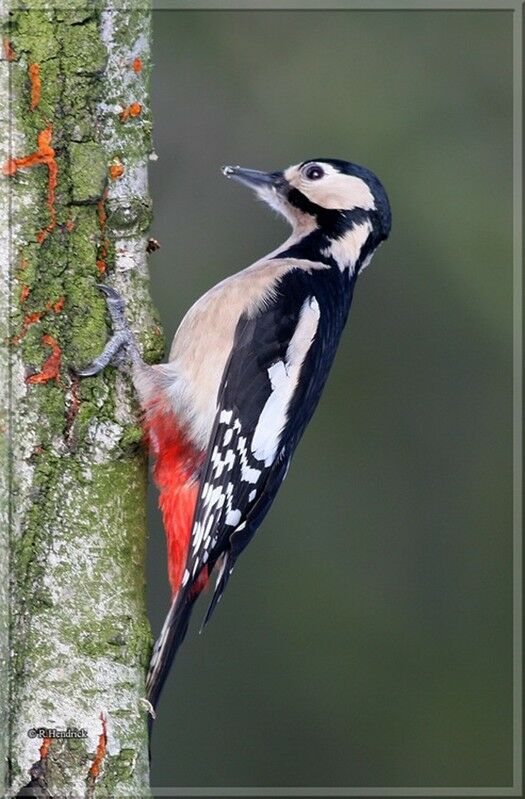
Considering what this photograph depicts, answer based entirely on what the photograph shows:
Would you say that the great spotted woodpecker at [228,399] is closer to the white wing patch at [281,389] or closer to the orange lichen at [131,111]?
the white wing patch at [281,389]

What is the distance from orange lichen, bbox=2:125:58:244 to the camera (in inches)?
88.5

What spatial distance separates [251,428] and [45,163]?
28.7 inches

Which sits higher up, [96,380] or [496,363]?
[96,380]

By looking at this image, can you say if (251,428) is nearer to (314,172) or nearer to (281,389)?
(281,389)

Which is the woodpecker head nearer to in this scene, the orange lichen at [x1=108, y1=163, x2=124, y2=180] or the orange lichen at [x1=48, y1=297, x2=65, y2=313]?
the orange lichen at [x1=108, y1=163, x2=124, y2=180]

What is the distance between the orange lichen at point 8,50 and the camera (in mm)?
2240

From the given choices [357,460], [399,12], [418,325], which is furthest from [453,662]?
[399,12]

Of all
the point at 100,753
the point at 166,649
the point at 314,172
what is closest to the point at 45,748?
the point at 100,753

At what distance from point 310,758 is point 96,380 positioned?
285 cm

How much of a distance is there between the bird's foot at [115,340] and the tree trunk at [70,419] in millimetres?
14

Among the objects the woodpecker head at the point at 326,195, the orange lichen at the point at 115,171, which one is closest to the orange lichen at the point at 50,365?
the orange lichen at the point at 115,171

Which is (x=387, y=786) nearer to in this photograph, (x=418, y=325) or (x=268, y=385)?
(x=418, y=325)

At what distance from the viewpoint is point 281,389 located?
2.77 metres

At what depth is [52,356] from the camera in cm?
232
